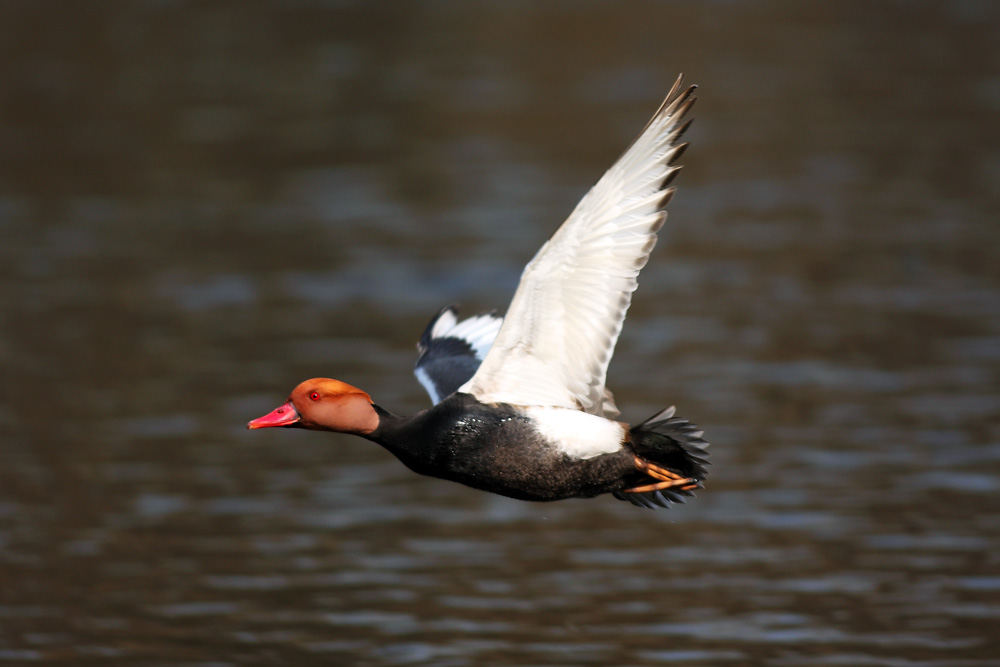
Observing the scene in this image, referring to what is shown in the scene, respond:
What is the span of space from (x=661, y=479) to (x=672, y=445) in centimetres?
17

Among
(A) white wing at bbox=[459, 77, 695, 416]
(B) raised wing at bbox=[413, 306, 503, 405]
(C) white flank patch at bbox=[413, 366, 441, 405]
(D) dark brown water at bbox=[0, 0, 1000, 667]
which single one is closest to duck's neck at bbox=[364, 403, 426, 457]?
(A) white wing at bbox=[459, 77, 695, 416]

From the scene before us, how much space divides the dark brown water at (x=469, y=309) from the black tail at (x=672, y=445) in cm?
218

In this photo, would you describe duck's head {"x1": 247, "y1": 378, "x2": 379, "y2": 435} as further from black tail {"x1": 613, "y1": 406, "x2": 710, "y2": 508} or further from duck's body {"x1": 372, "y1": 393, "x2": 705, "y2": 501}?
black tail {"x1": 613, "y1": 406, "x2": 710, "y2": 508}

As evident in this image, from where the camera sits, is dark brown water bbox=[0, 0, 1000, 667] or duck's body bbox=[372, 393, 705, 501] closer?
duck's body bbox=[372, 393, 705, 501]

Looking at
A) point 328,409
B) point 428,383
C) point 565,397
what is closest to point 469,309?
point 428,383

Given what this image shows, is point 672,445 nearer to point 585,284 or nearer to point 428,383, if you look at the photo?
point 585,284

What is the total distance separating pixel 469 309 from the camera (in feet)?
54.4

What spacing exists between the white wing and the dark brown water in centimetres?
254

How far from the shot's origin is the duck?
6820 mm

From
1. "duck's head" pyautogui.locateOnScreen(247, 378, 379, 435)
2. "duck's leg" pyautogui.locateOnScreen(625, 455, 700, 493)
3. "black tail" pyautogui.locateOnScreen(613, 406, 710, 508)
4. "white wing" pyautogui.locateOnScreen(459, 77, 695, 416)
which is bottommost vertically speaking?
"duck's leg" pyautogui.locateOnScreen(625, 455, 700, 493)

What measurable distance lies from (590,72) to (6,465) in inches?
834

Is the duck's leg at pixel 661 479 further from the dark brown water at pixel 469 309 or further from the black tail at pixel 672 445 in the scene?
the dark brown water at pixel 469 309

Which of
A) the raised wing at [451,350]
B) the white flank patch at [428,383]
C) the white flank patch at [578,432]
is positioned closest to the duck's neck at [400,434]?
the white flank patch at [578,432]

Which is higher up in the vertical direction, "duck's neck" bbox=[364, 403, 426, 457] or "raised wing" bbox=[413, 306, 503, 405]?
"raised wing" bbox=[413, 306, 503, 405]
